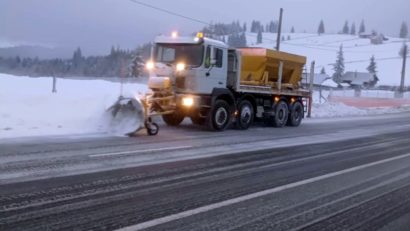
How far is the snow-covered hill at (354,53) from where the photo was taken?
145 m

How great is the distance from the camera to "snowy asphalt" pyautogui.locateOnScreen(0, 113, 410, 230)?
5.86m

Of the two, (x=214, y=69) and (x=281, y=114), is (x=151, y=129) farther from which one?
(x=281, y=114)

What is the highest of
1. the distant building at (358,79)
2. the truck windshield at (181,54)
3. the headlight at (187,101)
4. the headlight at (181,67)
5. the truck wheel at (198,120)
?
the distant building at (358,79)

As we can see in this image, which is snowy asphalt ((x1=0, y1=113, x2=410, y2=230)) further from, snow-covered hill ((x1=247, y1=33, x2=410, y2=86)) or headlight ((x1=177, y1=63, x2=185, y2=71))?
snow-covered hill ((x1=247, y1=33, x2=410, y2=86))

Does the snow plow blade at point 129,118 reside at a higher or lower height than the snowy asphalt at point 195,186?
higher

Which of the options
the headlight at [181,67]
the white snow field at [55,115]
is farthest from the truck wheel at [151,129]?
the headlight at [181,67]

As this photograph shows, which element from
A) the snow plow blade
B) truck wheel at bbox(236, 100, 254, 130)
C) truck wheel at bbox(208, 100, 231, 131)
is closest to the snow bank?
the snow plow blade

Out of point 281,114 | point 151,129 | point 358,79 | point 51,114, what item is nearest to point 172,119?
point 151,129

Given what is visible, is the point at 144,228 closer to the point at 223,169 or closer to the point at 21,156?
the point at 223,169

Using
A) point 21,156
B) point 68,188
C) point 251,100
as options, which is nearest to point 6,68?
point 251,100

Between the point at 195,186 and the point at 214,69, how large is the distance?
8940 millimetres

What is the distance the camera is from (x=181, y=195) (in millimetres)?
7016

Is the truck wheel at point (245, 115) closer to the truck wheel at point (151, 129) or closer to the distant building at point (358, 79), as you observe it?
the truck wheel at point (151, 129)

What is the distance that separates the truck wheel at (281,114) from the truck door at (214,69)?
3.61 meters
